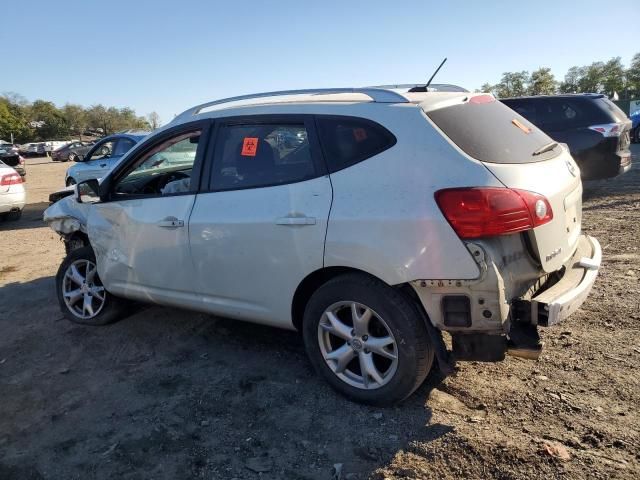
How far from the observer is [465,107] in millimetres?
3092

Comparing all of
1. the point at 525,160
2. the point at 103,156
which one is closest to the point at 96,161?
the point at 103,156

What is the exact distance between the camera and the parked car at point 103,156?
1122cm

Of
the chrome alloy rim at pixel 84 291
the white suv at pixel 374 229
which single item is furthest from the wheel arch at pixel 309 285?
the chrome alloy rim at pixel 84 291

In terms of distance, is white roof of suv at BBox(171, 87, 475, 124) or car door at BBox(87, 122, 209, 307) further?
car door at BBox(87, 122, 209, 307)

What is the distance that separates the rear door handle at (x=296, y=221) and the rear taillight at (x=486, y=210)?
764mm

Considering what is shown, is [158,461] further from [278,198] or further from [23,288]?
[23,288]

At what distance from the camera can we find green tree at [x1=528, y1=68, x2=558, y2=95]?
206 ft

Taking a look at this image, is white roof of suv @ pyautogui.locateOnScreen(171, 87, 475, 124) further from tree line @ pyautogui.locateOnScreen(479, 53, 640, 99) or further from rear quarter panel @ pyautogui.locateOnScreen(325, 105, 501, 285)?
tree line @ pyautogui.locateOnScreen(479, 53, 640, 99)

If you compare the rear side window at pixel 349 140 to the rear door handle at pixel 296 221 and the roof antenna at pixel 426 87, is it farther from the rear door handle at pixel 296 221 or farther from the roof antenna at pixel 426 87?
the roof antenna at pixel 426 87

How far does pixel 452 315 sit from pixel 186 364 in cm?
212

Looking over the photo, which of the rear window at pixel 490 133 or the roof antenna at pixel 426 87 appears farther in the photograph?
the roof antenna at pixel 426 87

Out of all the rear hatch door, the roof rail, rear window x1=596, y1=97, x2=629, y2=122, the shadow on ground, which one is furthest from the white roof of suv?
rear window x1=596, y1=97, x2=629, y2=122

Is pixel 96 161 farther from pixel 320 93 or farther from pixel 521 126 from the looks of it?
pixel 521 126

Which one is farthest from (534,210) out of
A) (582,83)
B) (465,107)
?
(582,83)
